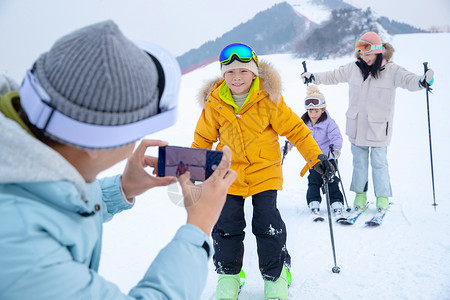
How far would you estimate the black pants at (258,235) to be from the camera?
2391mm

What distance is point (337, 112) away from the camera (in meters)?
9.00

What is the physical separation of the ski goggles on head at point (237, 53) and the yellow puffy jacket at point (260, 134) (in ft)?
0.55

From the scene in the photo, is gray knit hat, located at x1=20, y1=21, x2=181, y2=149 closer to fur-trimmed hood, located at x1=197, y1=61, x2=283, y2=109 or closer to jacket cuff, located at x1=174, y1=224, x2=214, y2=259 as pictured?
jacket cuff, located at x1=174, y1=224, x2=214, y2=259

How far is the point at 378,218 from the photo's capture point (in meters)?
3.54

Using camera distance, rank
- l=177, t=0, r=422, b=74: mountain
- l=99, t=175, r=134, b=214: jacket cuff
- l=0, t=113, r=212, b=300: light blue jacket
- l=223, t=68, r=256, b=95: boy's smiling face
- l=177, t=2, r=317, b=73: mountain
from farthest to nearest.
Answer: l=177, t=0, r=422, b=74: mountain < l=177, t=2, r=317, b=73: mountain < l=223, t=68, r=256, b=95: boy's smiling face < l=99, t=175, r=134, b=214: jacket cuff < l=0, t=113, r=212, b=300: light blue jacket

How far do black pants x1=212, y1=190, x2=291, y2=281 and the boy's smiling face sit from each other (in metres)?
0.74

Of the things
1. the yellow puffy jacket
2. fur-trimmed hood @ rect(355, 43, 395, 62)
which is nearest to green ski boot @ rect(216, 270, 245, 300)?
the yellow puffy jacket

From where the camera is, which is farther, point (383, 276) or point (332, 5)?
point (332, 5)

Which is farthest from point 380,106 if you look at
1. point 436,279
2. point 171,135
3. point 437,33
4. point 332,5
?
point 332,5

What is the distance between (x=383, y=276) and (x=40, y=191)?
8.39ft

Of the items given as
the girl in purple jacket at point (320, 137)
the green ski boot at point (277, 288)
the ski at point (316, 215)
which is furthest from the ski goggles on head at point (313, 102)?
the green ski boot at point (277, 288)

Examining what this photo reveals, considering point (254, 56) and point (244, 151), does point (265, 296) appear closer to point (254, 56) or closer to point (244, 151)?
point (244, 151)

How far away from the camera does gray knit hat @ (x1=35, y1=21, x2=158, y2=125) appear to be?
755 mm

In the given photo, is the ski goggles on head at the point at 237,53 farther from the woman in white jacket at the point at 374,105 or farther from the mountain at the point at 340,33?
the mountain at the point at 340,33
